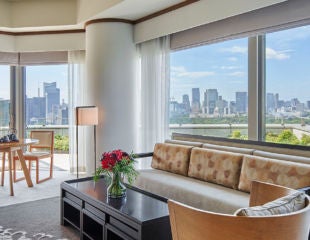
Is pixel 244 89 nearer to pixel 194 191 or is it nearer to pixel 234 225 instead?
pixel 194 191

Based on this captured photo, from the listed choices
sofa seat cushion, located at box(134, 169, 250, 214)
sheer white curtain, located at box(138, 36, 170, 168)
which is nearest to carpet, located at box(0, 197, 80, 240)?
sofa seat cushion, located at box(134, 169, 250, 214)

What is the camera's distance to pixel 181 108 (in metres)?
4.93

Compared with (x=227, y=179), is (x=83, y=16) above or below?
above

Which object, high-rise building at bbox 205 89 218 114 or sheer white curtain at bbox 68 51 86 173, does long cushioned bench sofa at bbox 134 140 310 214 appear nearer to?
high-rise building at bbox 205 89 218 114

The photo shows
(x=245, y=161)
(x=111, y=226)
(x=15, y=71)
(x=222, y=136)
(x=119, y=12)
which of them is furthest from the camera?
(x=15, y=71)

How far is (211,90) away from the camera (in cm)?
446

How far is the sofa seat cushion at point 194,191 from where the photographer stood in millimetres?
2850

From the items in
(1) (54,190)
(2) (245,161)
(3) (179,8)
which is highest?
(3) (179,8)

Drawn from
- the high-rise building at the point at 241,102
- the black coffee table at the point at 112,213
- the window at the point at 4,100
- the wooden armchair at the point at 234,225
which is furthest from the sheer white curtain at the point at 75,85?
the wooden armchair at the point at 234,225

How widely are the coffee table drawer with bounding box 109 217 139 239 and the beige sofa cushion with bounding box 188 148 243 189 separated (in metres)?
1.32

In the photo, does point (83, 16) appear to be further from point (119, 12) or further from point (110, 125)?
point (110, 125)

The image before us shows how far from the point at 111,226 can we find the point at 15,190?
9.52 ft

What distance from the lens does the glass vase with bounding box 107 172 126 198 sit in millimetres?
2858

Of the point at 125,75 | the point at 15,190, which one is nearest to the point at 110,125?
the point at 125,75
